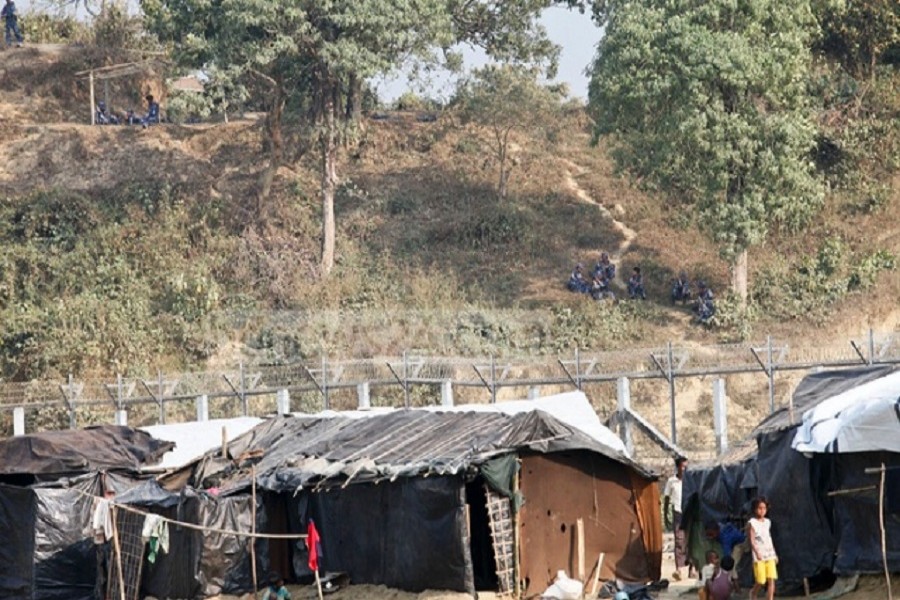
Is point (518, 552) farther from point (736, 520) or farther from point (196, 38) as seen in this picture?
point (196, 38)

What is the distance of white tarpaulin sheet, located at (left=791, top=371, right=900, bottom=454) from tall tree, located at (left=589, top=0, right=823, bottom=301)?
860 inches

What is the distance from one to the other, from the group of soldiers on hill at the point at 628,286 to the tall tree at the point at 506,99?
6.24 metres

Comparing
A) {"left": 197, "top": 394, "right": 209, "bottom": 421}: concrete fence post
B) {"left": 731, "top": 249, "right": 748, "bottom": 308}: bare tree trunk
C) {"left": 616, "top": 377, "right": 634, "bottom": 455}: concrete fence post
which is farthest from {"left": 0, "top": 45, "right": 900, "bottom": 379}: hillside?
{"left": 616, "top": 377, "right": 634, "bottom": 455}: concrete fence post

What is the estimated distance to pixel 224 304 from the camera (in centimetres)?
4562

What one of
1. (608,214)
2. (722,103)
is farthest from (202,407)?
(608,214)

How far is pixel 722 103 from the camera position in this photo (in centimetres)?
4147

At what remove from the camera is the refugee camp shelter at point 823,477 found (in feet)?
60.8

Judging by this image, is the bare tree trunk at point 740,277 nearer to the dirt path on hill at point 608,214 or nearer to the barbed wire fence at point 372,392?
the barbed wire fence at point 372,392

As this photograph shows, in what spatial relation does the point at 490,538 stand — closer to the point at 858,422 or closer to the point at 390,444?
the point at 390,444

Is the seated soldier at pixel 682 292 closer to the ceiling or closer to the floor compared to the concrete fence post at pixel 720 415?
closer to the ceiling

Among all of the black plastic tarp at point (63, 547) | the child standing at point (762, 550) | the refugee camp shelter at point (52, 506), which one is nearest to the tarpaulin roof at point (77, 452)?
the refugee camp shelter at point (52, 506)

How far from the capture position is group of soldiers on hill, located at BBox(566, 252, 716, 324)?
1718 inches

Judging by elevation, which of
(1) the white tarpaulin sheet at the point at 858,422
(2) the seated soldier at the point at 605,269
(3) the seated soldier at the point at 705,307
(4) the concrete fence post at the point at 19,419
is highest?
(2) the seated soldier at the point at 605,269

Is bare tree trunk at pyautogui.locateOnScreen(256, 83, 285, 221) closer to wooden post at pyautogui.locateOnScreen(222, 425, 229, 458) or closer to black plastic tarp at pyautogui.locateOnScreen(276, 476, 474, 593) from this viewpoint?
wooden post at pyautogui.locateOnScreen(222, 425, 229, 458)
